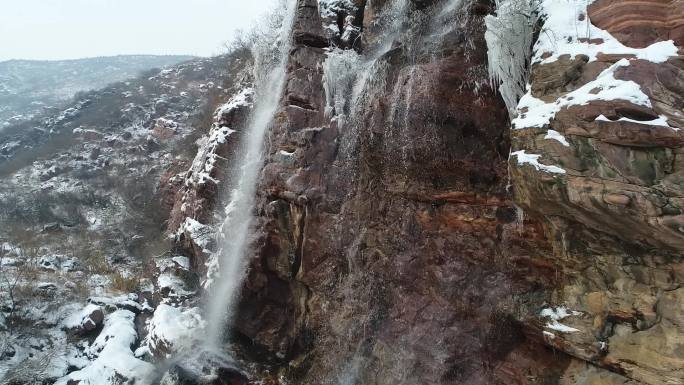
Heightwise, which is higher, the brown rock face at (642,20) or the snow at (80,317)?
the brown rock face at (642,20)

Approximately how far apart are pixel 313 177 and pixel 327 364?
137 inches

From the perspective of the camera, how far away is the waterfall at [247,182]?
9.98m

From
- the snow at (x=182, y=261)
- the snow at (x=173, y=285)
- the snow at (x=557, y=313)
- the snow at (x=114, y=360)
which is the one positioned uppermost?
the snow at (x=557, y=313)

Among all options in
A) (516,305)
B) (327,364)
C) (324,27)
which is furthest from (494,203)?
(324,27)

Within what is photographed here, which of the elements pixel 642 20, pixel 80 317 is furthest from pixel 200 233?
pixel 642 20

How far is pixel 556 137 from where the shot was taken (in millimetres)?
4781

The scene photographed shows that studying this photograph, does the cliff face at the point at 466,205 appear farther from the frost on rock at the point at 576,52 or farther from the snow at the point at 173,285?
the snow at the point at 173,285

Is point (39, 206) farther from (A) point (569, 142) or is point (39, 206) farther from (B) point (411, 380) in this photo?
(A) point (569, 142)

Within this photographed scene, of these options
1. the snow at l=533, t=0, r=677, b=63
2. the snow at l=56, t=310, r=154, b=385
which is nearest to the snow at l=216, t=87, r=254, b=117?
the snow at l=56, t=310, r=154, b=385

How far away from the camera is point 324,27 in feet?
32.1

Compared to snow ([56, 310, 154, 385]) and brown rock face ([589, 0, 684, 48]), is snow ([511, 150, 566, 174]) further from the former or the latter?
snow ([56, 310, 154, 385])

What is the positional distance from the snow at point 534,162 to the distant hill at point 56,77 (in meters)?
64.0

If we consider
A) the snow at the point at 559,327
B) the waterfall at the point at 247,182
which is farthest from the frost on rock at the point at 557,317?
the waterfall at the point at 247,182

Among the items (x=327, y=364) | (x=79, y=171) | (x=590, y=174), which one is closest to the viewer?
(x=590, y=174)
